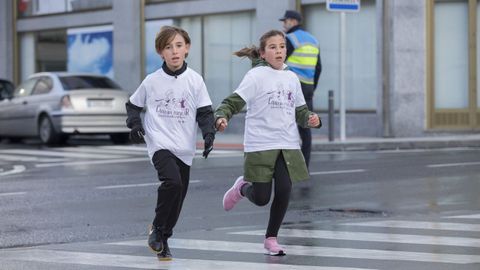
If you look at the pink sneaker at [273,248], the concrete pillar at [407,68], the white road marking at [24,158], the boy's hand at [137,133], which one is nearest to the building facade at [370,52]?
the concrete pillar at [407,68]

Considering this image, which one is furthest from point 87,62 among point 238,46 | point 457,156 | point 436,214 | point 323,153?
point 436,214

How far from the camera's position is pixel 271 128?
24.8ft

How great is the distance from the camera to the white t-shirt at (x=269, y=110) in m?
7.56

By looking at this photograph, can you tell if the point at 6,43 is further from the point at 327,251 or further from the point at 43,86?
the point at 327,251

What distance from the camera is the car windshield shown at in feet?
69.6

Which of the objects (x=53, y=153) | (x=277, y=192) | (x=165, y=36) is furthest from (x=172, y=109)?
(x=53, y=153)

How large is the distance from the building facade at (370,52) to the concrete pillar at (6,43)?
6011 millimetres

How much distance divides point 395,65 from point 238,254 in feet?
46.9

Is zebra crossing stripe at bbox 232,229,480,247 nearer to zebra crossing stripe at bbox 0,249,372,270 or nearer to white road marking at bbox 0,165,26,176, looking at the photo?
zebra crossing stripe at bbox 0,249,372,270

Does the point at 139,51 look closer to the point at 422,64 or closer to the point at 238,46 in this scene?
the point at 238,46

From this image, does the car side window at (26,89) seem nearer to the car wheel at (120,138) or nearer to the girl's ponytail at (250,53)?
the car wheel at (120,138)

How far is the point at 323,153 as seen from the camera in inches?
703

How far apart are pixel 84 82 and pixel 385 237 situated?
14.1 m

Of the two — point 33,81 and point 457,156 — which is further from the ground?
point 33,81
